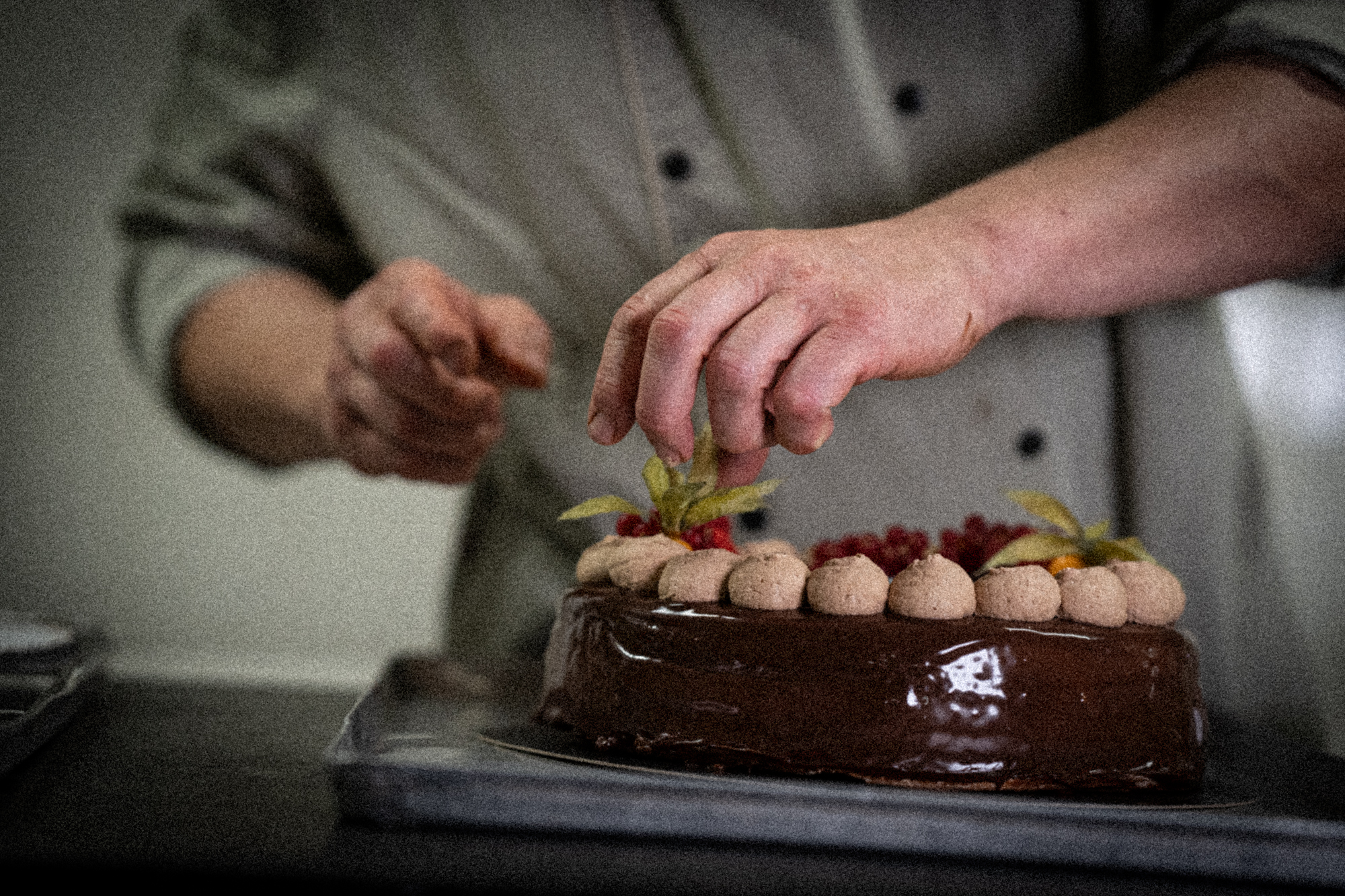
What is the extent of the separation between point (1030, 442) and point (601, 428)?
0.52 metres

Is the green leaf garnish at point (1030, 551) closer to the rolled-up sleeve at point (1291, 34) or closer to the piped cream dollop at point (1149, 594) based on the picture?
the piped cream dollop at point (1149, 594)

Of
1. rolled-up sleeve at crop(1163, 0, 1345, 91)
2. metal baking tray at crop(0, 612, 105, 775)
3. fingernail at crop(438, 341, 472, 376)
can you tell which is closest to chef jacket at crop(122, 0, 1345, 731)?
rolled-up sleeve at crop(1163, 0, 1345, 91)

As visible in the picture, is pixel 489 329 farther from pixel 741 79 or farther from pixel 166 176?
pixel 166 176

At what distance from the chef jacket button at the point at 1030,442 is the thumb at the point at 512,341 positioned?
1.52 feet

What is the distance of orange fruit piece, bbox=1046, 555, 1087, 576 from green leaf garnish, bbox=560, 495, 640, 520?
0.99 ft

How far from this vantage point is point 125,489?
166 centimetres

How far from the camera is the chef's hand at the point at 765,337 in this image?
53cm

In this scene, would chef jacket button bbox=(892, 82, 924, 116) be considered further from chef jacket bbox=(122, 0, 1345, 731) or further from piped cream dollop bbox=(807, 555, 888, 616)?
piped cream dollop bbox=(807, 555, 888, 616)

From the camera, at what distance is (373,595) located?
174 centimetres

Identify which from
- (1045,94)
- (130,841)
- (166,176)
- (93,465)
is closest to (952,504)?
(1045,94)

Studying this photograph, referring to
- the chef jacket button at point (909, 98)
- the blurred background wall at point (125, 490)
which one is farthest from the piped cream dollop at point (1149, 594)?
the blurred background wall at point (125, 490)

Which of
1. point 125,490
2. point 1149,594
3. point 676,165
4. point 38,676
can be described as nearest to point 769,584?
point 1149,594

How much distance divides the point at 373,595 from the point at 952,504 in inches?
45.1

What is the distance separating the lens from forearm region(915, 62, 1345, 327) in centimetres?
71
